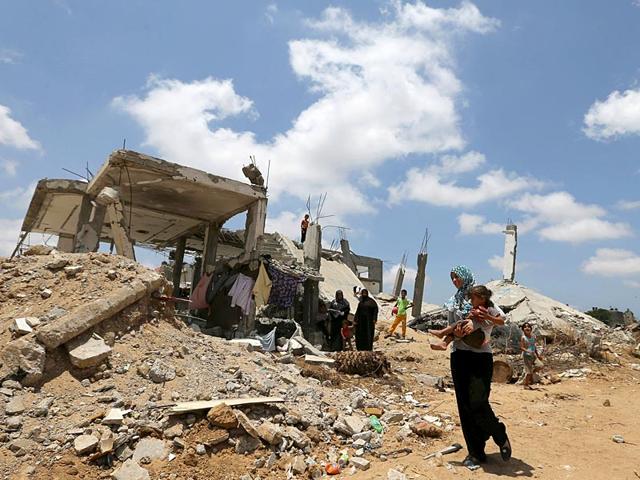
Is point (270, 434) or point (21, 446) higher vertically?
point (270, 434)

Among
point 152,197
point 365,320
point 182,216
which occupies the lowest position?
point 365,320

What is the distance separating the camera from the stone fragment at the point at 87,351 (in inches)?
182

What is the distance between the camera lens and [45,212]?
12.1 metres

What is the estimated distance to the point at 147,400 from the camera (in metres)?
4.46

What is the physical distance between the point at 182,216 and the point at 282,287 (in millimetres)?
3739

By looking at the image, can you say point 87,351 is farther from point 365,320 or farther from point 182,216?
point 182,216

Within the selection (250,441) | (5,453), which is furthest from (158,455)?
(5,453)

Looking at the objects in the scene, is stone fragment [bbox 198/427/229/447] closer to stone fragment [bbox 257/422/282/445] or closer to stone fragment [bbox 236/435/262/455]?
stone fragment [bbox 236/435/262/455]

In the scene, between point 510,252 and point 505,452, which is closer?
point 505,452

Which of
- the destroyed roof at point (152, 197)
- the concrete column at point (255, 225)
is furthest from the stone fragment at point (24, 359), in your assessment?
the concrete column at point (255, 225)

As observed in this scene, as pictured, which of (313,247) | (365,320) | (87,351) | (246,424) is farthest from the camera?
(313,247)

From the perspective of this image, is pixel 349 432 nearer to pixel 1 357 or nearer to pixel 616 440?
pixel 616 440

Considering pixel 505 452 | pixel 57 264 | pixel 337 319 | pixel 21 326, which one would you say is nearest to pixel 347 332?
pixel 337 319

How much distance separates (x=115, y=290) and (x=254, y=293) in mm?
4175
